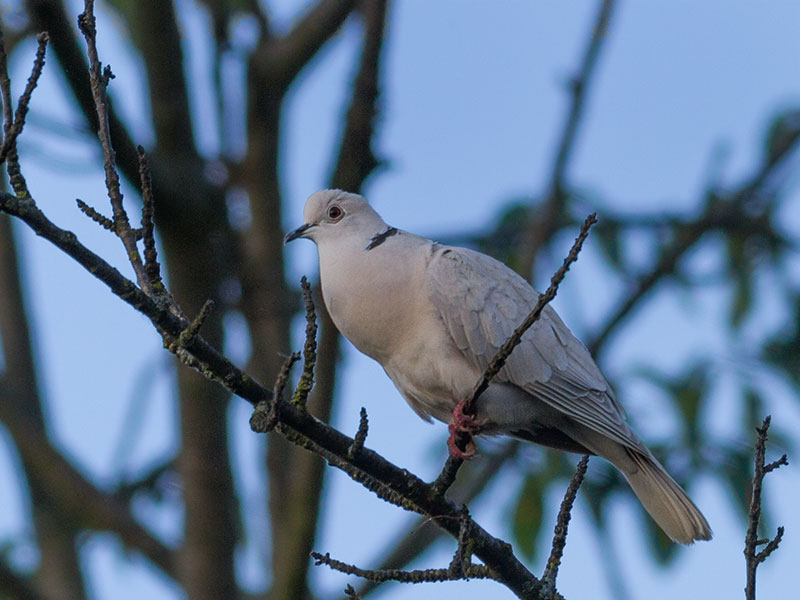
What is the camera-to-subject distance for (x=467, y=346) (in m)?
3.24

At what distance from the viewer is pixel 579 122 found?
5.06 m

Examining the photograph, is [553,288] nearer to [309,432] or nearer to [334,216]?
[309,432]

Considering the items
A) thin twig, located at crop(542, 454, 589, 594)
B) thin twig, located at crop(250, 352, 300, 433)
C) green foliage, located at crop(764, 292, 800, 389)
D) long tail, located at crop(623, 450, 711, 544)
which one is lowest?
thin twig, located at crop(250, 352, 300, 433)

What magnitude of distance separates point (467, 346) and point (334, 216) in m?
0.70

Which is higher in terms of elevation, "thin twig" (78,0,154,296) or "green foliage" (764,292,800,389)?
"green foliage" (764,292,800,389)

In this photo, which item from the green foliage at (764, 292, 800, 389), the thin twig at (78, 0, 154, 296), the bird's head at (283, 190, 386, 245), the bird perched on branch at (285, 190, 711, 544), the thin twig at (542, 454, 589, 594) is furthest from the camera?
the green foliage at (764, 292, 800, 389)

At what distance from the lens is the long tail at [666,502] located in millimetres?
3234

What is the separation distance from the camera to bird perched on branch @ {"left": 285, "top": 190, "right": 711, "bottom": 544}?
322 centimetres

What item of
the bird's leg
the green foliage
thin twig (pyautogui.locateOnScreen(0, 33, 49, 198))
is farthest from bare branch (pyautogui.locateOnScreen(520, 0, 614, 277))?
thin twig (pyautogui.locateOnScreen(0, 33, 49, 198))

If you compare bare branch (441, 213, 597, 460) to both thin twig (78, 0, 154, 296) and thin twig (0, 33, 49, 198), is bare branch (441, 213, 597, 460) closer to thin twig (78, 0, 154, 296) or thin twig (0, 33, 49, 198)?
thin twig (78, 0, 154, 296)

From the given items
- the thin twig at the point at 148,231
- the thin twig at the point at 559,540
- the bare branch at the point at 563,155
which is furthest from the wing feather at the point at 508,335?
the bare branch at the point at 563,155

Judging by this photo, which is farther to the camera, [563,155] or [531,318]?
[563,155]

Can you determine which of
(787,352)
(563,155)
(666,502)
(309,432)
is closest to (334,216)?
(666,502)

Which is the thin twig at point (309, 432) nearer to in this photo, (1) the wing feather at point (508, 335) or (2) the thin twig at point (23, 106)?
(2) the thin twig at point (23, 106)
